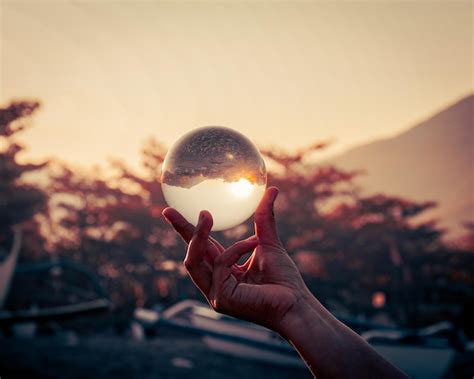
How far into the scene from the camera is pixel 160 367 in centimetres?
995

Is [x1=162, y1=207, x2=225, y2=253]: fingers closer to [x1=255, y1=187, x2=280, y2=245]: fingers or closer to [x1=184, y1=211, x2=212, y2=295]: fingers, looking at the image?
[x1=184, y1=211, x2=212, y2=295]: fingers

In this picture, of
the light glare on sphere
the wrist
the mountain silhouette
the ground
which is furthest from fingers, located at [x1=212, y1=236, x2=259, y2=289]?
the mountain silhouette

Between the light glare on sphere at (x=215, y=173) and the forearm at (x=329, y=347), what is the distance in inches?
28.2

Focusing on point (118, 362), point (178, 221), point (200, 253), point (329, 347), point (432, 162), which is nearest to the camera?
point (329, 347)

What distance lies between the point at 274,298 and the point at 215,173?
715 mm

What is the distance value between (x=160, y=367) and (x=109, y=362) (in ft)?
4.27

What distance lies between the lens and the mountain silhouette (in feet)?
282

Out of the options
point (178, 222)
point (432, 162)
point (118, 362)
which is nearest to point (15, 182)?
point (118, 362)

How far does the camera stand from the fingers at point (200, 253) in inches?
68.4

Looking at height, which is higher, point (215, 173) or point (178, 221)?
point (215, 173)

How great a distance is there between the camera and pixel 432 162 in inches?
4596

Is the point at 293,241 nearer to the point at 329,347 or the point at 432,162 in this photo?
the point at 329,347

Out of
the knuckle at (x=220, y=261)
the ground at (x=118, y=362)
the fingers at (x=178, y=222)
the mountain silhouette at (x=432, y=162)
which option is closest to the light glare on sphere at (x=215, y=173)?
the fingers at (x=178, y=222)

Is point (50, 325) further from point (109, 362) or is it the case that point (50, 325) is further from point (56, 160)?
point (56, 160)
